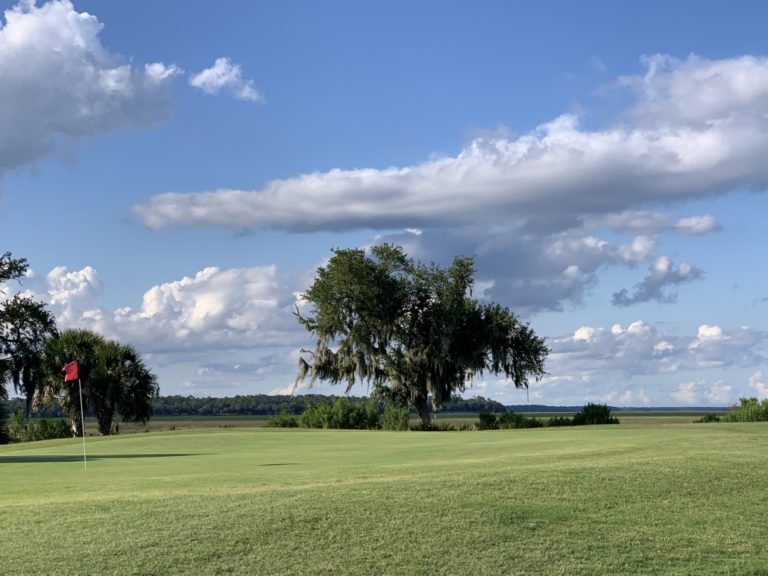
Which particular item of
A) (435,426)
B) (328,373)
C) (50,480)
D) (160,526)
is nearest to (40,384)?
(328,373)

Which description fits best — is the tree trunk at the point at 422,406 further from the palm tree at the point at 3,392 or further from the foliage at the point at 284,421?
the palm tree at the point at 3,392

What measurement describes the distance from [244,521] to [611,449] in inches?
502

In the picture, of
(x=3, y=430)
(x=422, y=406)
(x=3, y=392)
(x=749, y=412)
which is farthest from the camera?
(x=422, y=406)

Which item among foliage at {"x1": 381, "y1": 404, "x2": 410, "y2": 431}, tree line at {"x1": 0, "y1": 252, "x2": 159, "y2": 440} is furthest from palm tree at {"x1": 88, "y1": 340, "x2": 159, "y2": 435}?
foliage at {"x1": 381, "y1": 404, "x2": 410, "y2": 431}

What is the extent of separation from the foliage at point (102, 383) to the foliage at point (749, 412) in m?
33.2

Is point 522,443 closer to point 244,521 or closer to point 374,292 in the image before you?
point 244,521

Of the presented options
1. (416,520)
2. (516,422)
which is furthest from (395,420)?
(416,520)

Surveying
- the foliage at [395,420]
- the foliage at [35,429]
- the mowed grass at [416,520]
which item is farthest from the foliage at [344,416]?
the mowed grass at [416,520]

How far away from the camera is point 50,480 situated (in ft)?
71.7

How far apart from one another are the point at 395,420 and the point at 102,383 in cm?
1789

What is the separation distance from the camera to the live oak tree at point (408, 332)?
57.5 metres

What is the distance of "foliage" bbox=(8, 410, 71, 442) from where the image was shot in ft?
176

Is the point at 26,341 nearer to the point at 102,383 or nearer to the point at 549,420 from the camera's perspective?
the point at 102,383

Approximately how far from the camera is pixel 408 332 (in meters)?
58.4
